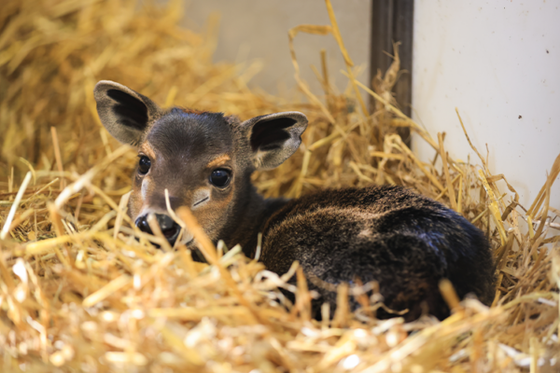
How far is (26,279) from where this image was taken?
211 centimetres

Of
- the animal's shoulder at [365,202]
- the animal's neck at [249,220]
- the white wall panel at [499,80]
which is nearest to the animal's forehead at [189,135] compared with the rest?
the animal's neck at [249,220]

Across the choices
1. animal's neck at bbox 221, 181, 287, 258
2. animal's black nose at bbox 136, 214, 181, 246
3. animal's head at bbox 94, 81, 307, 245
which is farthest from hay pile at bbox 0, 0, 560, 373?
animal's neck at bbox 221, 181, 287, 258

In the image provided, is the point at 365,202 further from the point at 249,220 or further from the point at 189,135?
the point at 189,135

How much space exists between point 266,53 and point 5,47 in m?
3.11

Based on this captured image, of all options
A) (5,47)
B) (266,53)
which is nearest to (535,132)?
(266,53)

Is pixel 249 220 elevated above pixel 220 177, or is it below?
below

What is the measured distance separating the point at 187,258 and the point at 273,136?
67.5 inches

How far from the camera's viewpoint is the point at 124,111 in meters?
3.51

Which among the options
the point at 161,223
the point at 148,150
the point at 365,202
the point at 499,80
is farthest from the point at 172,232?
the point at 499,80

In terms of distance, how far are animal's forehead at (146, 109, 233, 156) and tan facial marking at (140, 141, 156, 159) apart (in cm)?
2

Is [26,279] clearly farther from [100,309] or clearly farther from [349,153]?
[349,153]

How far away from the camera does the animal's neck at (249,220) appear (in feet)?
11.0

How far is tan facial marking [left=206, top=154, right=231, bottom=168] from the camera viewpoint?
3.04m

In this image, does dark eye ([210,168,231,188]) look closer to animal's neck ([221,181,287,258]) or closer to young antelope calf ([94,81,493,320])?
young antelope calf ([94,81,493,320])
